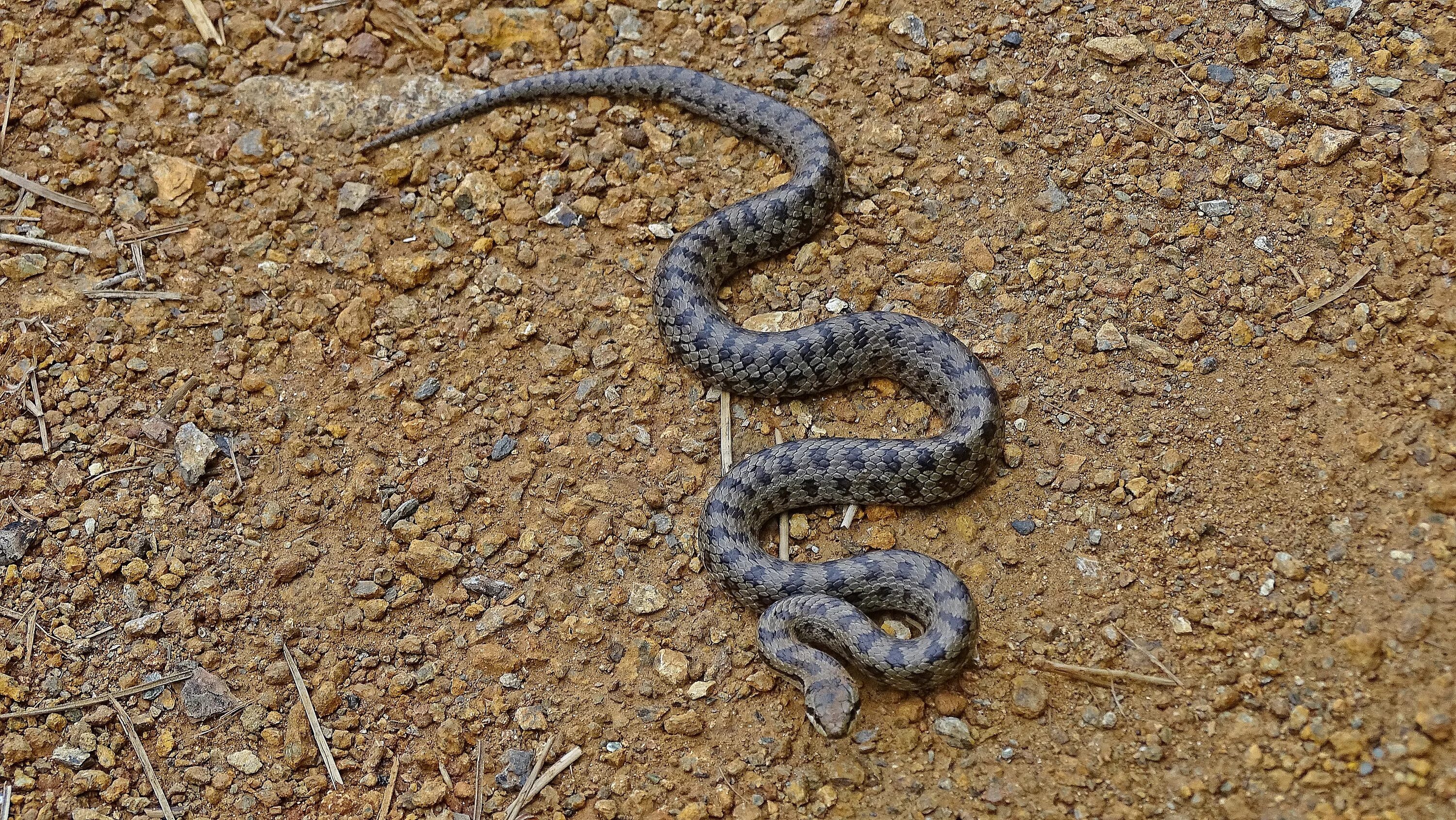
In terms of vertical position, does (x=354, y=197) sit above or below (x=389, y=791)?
above

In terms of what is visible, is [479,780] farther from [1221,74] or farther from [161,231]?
[1221,74]

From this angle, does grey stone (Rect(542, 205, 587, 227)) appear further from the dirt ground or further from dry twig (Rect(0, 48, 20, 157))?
dry twig (Rect(0, 48, 20, 157))

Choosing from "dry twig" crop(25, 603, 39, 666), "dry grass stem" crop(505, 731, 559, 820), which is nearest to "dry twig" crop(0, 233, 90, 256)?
"dry twig" crop(25, 603, 39, 666)

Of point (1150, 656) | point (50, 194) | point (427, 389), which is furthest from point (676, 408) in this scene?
point (50, 194)

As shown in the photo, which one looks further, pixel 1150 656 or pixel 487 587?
pixel 487 587

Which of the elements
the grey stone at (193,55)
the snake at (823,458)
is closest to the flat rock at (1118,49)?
the snake at (823,458)

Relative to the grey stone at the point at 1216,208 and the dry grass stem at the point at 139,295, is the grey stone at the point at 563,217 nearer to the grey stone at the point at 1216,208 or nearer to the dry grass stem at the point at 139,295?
the dry grass stem at the point at 139,295

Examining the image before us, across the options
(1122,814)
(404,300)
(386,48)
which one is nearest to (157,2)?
(386,48)
